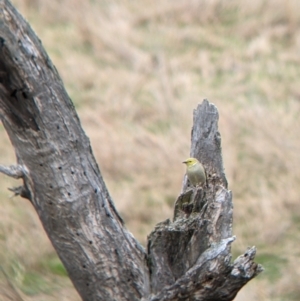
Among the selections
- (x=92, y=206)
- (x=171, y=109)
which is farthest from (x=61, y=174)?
(x=171, y=109)

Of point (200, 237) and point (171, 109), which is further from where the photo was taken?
point (171, 109)

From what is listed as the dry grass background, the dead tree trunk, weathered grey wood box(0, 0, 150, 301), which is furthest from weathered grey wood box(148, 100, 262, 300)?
the dry grass background

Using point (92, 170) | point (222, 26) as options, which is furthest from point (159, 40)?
point (92, 170)

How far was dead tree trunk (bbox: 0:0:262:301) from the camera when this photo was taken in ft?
7.44

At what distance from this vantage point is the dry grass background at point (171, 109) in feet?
14.7

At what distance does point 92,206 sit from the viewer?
8.21 ft

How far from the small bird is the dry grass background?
33.7 inches

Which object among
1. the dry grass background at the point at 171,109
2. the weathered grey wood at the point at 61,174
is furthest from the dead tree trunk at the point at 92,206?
the dry grass background at the point at 171,109

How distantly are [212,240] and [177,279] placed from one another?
0.16 meters

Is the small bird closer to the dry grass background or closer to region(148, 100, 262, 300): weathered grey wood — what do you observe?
region(148, 100, 262, 300): weathered grey wood

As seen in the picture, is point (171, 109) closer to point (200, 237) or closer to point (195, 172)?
point (195, 172)

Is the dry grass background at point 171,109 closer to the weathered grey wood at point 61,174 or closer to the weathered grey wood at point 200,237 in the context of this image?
the weathered grey wood at point 61,174

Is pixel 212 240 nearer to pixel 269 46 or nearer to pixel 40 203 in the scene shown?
pixel 40 203

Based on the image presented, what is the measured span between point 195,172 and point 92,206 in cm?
34
